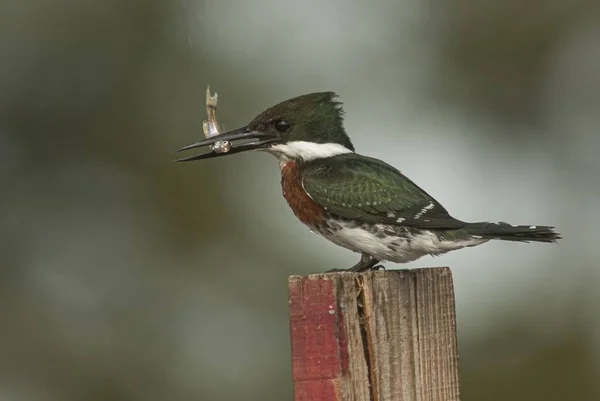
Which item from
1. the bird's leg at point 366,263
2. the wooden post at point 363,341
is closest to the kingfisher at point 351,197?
the bird's leg at point 366,263

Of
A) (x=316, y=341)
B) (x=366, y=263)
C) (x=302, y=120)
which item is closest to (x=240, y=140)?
(x=302, y=120)

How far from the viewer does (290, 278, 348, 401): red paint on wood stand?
373 centimetres

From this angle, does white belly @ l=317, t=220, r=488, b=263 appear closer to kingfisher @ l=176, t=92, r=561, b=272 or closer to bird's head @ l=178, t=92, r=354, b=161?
kingfisher @ l=176, t=92, r=561, b=272

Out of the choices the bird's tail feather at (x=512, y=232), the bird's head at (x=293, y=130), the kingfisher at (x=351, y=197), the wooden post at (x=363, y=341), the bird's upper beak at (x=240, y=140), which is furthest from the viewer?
the bird's head at (x=293, y=130)

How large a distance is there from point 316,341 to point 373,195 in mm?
1783

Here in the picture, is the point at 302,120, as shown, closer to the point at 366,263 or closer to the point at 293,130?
the point at 293,130

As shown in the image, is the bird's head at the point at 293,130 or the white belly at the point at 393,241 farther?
the bird's head at the point at 293,130

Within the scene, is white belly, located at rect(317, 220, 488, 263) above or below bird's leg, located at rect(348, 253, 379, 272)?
above

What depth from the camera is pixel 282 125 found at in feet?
19.3

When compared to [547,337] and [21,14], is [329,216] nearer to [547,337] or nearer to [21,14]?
[547,337]

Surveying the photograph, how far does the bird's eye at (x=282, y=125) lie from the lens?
5.88 m

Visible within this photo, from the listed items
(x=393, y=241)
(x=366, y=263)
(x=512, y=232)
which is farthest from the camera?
(x=366, y=263)

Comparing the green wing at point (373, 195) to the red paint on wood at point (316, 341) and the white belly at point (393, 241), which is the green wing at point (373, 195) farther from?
the red paint on wood at point (316, 341)

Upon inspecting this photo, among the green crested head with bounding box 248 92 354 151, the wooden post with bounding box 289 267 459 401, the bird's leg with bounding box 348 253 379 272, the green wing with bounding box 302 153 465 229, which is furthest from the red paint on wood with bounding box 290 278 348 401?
the green crested head with bounding box 248 92 354 151
